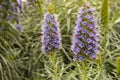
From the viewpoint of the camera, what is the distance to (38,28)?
234 inches

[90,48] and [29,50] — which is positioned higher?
[90,48]

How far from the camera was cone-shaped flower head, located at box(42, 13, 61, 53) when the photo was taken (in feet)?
11.7

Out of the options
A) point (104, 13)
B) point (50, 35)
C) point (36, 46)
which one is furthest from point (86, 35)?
point (36, 46)

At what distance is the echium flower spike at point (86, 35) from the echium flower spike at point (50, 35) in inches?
16.0

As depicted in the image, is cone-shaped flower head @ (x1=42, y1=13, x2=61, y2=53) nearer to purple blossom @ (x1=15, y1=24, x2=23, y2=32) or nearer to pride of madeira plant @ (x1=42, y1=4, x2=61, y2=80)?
pride of madeira plant @ (x1=42, y1=4, x2=61, y2=80)

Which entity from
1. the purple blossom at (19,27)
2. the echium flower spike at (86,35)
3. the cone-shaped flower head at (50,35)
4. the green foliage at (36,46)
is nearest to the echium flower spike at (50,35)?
the cone-shaped flower head at (50,35)

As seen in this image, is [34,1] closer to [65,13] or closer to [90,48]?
[65,13]

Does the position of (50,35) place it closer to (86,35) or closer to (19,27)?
(86,35)

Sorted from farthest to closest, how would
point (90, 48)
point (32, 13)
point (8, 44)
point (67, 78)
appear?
point (32, 13), point (8, 44), point (67, 78), point (90, 48)

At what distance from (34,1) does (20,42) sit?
0.70 meters

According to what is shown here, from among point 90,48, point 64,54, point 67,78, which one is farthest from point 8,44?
point 90,48

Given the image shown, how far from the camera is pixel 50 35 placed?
3.56m

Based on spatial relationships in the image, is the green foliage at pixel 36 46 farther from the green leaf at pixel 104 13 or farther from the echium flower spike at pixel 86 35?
the echium flower spike at pixel 86 35

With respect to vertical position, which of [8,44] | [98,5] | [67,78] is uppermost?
[98,5]
